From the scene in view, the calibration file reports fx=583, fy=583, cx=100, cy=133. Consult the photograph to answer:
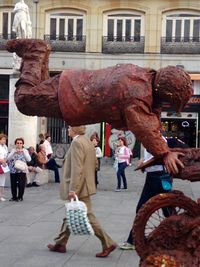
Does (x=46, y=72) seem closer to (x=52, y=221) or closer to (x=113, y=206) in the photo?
(x=52, y=221)

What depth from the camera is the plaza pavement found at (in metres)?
7.20

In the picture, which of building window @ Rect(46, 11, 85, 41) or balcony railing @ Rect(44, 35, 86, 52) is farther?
building window @ Rect(46, 11, 85, 41)

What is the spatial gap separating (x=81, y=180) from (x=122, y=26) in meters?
24.7

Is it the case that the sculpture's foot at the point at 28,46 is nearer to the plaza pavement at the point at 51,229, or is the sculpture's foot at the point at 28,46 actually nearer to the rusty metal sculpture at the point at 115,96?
the rusty metal sculpture at the point at 115,96

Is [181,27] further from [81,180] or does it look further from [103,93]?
[103,93]

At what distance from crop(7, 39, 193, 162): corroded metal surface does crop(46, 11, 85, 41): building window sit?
26.6 meters

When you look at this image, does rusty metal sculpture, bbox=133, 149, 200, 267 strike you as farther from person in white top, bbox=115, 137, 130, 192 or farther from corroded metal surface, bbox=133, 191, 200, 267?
person in white top, bbox=115, 137, 130, 192

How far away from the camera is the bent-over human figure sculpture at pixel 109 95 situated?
477 centimetres

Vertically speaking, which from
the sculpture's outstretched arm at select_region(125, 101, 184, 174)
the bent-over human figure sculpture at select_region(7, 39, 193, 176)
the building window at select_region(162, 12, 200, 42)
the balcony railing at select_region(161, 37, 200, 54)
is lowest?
the sculpture's outstretched arm at select_region(125, 101, 184, 174)

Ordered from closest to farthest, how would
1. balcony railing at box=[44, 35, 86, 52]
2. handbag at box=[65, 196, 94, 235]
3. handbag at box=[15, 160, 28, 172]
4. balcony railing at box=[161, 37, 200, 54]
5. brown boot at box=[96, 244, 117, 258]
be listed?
1. handbag at box=[65, 196, 94, 235]
2. brown boot at box=[96, 244, 117, 258]
3. handbag at box=[15, 160, 28, 172]
4. balcony railing at box=[161, 37, 200, 54]
5. balcony railing at box=[44, 35, 86, 52]

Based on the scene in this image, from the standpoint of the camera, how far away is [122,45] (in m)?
31.1

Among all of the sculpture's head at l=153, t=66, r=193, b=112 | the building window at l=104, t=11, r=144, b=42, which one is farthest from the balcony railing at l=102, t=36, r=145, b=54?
the sculpture's head at l=153, t=66, r=193, b=112

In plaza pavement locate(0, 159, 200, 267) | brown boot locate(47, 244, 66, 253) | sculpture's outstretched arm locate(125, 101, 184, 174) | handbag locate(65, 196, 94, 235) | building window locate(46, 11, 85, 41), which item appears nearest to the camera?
sculpture's outstretched arm locate(125, 101, 184, 174)

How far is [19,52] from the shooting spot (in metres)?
5.14
